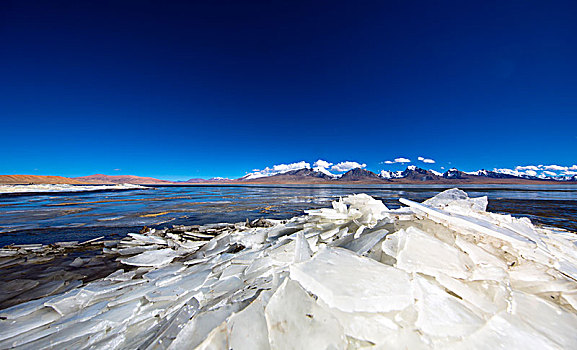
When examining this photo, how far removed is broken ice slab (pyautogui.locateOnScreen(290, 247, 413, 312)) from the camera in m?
0.96

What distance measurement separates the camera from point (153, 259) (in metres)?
2.74

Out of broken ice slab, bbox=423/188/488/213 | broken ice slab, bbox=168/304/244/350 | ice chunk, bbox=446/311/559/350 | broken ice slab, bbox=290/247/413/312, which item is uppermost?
broken ice slab, bbox=423/188/488/213

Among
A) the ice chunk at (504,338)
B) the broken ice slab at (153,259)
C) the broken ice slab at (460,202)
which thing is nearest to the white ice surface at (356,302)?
the ice chunk at (504,338)

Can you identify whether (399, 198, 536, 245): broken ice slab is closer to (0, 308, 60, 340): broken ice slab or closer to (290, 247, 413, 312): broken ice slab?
(290, 247, 413, 312): broken ice slab

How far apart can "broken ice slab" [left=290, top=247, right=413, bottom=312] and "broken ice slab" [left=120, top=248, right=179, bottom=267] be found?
7.56ft

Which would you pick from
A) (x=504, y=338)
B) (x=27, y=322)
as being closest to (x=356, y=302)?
(x=504, y=338)

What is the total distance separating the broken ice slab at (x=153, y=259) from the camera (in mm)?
2646

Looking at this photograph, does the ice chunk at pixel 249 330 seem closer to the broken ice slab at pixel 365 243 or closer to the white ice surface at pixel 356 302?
the white ice surface at pixel 356 302

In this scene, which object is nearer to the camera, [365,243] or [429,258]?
[429,258]

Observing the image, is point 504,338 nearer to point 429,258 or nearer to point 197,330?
point 429,258

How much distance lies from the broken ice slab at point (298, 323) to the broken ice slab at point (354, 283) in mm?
81

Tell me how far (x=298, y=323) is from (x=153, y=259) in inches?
102

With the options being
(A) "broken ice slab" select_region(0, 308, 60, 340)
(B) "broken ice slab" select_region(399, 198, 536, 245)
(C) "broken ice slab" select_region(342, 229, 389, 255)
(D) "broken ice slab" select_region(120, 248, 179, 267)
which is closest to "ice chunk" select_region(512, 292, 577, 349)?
(B) "broken ice slab" select_region(399, 198, 536, 245)

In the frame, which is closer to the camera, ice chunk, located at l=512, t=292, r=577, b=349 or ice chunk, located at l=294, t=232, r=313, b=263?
ice chunk, located at l=512, t=292, r=577, b=349
